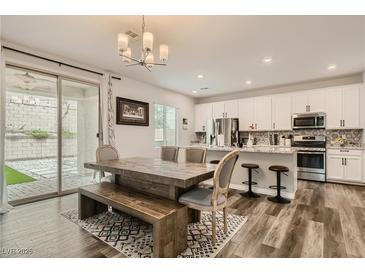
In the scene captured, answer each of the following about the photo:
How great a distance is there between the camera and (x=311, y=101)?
192 inches

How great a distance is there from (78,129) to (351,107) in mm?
6195

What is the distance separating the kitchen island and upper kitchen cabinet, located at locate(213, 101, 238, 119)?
2.25 meters

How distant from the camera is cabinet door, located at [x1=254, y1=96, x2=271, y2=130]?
5.47m

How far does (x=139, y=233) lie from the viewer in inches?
86.5

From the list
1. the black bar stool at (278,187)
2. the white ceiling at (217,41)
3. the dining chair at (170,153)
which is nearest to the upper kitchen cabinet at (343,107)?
the white ceiling at (217,41)

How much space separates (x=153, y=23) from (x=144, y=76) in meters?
2.33

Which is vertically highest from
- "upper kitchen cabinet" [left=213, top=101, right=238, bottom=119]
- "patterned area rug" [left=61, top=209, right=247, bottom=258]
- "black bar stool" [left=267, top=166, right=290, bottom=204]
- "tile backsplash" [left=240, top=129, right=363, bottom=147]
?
"upper kitchen cabinet" [left=213, top=101, right=238, bottom=119]

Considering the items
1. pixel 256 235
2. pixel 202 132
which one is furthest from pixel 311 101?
pixel 256 235

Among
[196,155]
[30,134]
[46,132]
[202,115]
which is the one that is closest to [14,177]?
[30,134]

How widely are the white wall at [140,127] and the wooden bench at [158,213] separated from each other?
225 centimetres

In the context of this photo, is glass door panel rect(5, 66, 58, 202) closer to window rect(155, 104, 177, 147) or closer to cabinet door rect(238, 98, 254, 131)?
window rect(155, 104, 177, 147)

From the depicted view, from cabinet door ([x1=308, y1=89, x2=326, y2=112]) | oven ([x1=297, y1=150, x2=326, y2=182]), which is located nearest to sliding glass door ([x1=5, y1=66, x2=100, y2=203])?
oven ([x1=297, y1=150, x2=326, y2=182])

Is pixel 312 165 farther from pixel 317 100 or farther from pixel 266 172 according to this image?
pixel 266 172

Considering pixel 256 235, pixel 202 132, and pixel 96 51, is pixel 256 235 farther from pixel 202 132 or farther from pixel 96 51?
pixel 202 132
